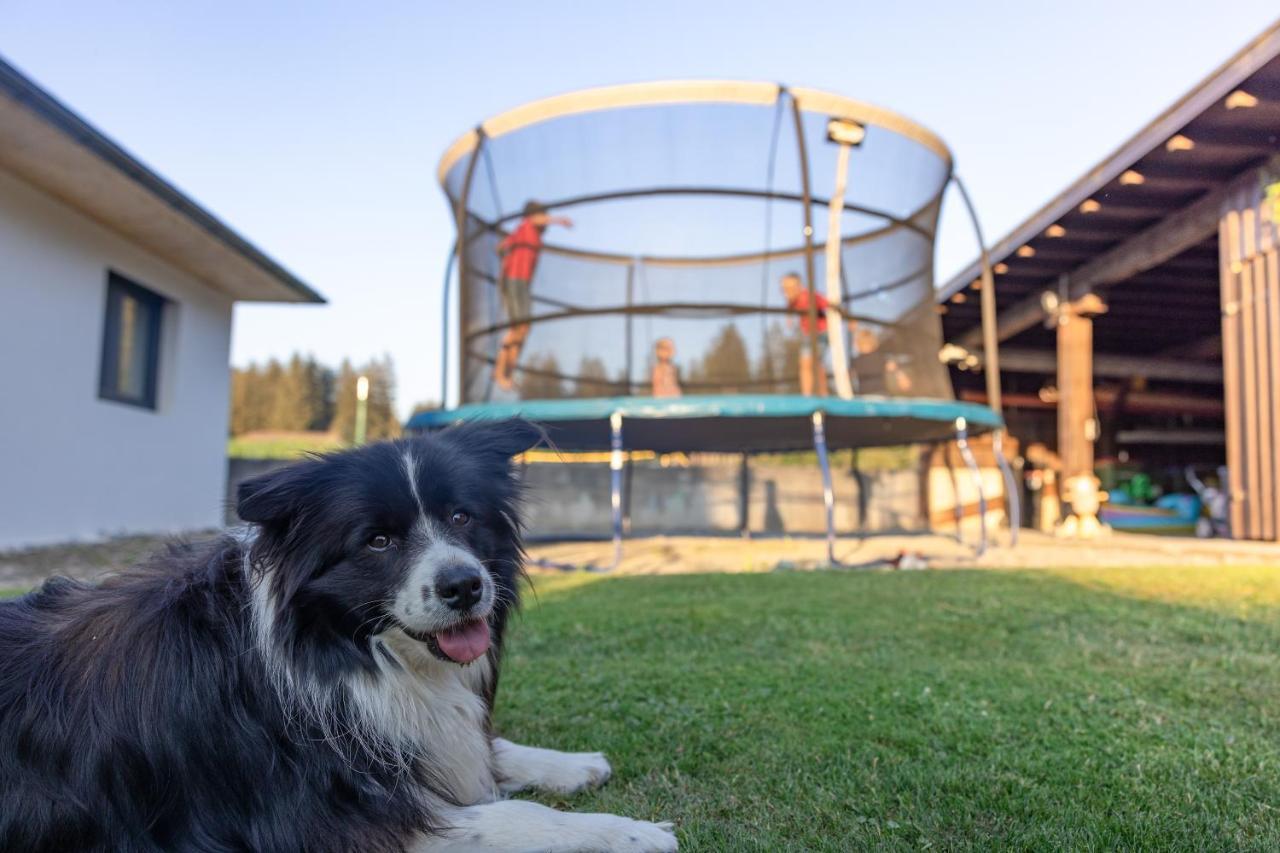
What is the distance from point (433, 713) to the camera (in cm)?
175

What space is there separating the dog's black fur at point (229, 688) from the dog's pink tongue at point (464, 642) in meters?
0.14

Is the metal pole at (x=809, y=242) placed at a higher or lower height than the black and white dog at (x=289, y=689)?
higher

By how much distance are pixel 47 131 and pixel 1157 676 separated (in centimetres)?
740

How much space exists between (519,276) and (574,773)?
236 inches

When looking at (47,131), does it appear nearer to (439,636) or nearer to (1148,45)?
(439,636)

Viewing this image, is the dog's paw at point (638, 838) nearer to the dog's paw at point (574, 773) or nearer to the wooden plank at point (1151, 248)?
the dog's paw at point (574, 773)

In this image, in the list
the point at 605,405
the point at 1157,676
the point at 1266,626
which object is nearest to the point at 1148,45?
the point at 1266,626

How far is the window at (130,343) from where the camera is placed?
8328mm

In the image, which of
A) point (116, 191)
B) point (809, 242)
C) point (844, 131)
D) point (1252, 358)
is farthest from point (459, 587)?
point (1252, 358)

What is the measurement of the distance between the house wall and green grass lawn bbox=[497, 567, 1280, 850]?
425 cm

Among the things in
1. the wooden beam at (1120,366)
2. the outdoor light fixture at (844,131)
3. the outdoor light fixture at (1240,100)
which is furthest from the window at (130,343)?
the wooden beam at (1120,366)

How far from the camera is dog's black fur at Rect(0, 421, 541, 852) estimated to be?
144 cm

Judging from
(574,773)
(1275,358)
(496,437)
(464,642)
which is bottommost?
(574,773)

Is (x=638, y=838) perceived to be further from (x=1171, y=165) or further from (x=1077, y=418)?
(x=1077, y=418)
